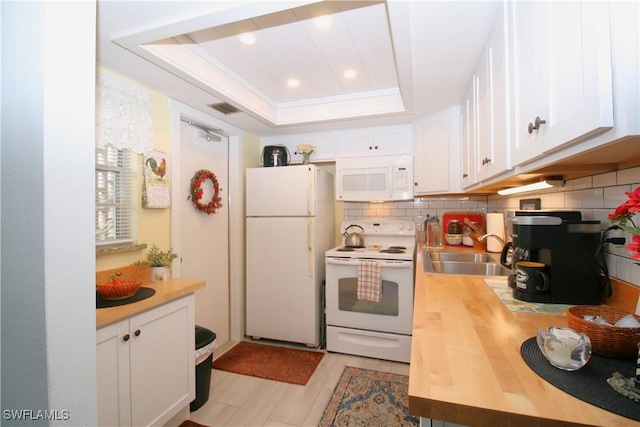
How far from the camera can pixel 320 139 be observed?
3213 millimetres

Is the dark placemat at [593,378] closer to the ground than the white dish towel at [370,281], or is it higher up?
higher up

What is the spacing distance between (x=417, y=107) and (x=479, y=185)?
37.1 inches

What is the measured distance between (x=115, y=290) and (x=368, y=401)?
1.72 meters

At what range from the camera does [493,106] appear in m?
1.46

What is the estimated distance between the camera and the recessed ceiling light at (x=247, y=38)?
5.83 ft

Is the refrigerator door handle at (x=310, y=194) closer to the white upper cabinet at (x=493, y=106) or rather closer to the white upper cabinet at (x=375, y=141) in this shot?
the white upper cabinet at (x=375, y=141)

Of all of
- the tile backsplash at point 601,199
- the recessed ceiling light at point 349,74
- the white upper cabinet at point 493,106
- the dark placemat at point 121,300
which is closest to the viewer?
the tile backsplash at point 601,199

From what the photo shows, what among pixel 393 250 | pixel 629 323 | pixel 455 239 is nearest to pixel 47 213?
pixel 629 323

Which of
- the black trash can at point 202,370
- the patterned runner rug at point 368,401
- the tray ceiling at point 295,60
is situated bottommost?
the patterned runner rug at point 368,401

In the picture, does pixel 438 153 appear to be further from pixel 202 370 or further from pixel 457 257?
pixel 202 370

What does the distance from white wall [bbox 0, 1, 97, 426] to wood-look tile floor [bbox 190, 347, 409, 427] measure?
4.01 feet

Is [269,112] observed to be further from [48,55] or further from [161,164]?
[48,55]
